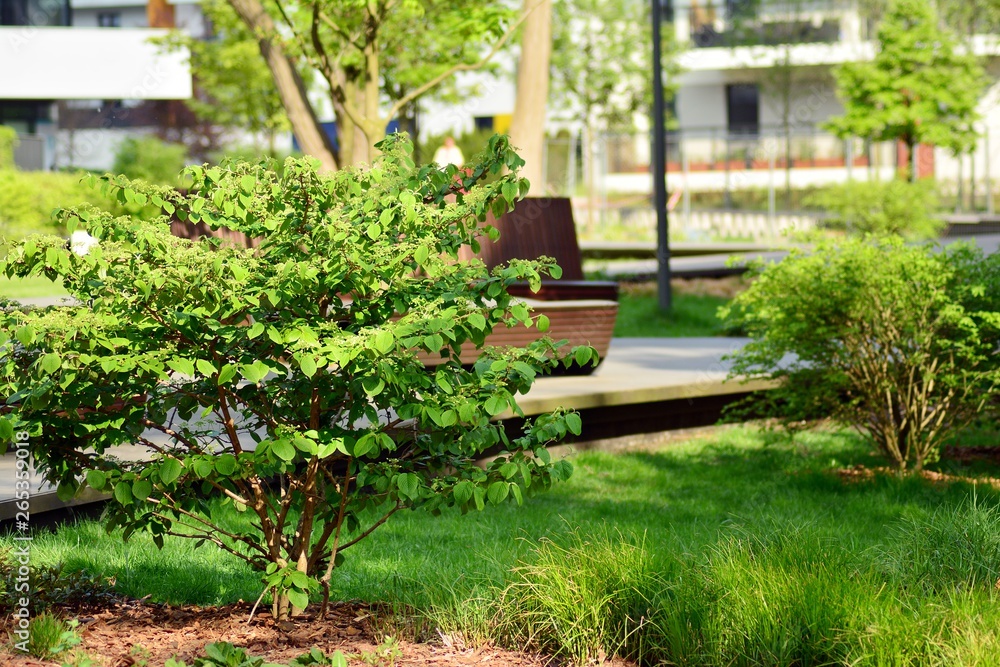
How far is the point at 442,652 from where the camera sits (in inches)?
143

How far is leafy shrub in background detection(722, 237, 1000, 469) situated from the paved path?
1.04 m

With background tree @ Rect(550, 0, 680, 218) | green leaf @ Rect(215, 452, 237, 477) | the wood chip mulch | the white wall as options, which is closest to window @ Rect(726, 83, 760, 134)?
background tree @ Rect(550, 0, 680, 218)

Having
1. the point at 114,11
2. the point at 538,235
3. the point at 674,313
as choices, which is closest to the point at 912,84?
the point at 674,313

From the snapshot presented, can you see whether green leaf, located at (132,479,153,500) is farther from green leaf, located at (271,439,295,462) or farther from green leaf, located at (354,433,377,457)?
green leaf, located at (354,433,377,457)

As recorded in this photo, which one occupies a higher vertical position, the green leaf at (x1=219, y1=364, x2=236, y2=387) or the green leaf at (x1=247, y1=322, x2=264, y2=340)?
the green leaf at (x1=247, y1=322, x2=264, y2=340)

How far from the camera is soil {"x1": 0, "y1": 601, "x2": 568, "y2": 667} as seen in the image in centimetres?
355

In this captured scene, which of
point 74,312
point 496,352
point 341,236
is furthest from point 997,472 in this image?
point 74,312

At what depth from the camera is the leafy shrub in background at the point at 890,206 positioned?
62.1 feet

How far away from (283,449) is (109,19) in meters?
45.8

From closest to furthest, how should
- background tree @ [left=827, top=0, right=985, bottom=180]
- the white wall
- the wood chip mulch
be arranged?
1. the wood chip mulch
2. background tree @ [left=827, top=0, right=985, bottom=180]
3. the white wall

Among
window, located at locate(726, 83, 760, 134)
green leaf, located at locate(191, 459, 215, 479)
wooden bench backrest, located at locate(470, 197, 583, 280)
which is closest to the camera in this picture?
green leaf, located at locate(191, 459, 215, 479)

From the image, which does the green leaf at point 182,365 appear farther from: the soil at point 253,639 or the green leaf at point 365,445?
the soil at point 253,639

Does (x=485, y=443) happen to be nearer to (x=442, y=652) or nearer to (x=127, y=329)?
(x=442, y=652)

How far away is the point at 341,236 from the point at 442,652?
129 cm
